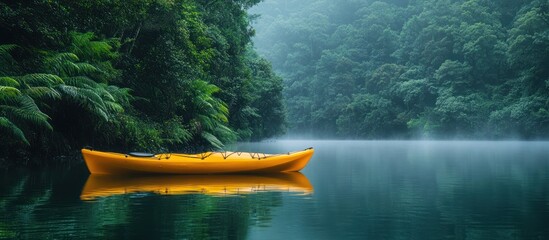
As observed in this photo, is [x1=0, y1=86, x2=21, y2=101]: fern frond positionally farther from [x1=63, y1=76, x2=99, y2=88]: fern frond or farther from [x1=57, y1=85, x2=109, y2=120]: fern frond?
[x1=63, y1=76, x2=99, y2=88]: fern frond

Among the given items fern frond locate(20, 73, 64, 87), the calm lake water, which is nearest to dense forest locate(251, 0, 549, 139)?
the calm lake water

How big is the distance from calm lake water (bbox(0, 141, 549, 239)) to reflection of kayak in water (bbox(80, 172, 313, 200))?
0.7 inches

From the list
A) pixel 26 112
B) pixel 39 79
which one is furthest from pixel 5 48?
pixel 26 112

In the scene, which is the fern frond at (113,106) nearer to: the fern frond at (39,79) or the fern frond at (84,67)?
the fern frond at (84,67)

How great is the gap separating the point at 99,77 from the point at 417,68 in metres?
57.8

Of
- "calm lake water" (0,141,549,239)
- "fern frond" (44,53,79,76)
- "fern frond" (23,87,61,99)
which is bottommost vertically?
"calm lake water" (0,141,549,239)

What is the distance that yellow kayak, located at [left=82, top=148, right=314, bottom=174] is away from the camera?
1405cm

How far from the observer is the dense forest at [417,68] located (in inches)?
2186

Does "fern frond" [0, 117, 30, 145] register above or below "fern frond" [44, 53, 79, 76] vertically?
below

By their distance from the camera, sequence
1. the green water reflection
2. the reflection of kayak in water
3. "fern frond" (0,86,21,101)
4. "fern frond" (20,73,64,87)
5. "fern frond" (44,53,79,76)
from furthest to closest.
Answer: "fern frond" (44,53,79,76) < "fern frond" (20,73,64,87) < "fern frond" (0,86,21,101) < the reflection of kayak in water < the green water reflection

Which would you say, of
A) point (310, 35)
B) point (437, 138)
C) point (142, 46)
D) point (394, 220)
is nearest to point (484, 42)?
point (437, 138)

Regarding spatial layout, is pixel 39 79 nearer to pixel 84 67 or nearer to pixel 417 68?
pixel 84 67

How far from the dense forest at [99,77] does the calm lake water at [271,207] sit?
5.56ft

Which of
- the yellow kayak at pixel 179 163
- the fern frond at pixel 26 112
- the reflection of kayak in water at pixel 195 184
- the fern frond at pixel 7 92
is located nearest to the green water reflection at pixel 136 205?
the reflection of kayak in water at pixel 195 184
